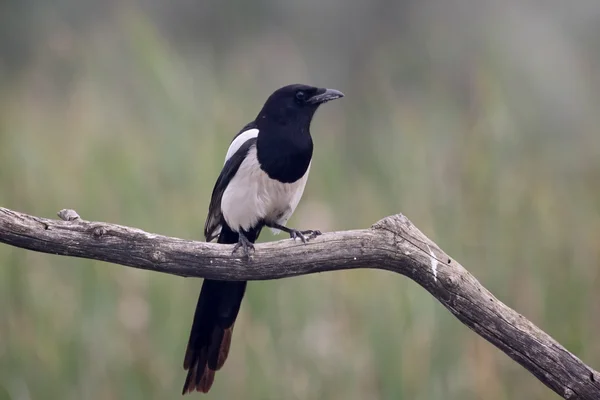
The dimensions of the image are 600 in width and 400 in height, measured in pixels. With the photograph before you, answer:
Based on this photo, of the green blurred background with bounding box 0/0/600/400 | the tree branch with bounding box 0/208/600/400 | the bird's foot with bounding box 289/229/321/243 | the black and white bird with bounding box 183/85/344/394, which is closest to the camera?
the tree branch with bounding box 0/208/600/400

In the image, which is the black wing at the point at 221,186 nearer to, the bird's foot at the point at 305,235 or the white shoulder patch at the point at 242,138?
the white shoulder patch at the point at 242,138

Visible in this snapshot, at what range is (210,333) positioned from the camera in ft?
7.52

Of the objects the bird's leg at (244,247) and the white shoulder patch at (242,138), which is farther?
the white shoulder patch at (242,138)

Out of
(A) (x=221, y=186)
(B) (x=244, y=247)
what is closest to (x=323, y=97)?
(A) (x=221, y=186)

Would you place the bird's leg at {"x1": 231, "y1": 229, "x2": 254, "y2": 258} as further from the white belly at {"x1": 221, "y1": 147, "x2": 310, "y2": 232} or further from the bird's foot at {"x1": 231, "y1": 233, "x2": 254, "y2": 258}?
the white belly at {"x1": 221, "y1": 147, "x2": 310, "y2": 232}

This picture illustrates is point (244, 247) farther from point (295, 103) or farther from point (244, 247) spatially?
point (295, 103)

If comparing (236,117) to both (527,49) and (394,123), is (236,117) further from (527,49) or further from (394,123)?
(527,49)

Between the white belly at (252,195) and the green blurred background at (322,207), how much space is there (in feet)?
1.67

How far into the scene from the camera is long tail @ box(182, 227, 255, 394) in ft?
7.47

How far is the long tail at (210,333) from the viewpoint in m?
2.28

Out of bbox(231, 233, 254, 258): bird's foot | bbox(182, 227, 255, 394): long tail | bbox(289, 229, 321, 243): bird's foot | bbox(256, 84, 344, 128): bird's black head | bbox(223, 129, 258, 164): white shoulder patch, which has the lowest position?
bbox(182, 227, 255, 394): long tail

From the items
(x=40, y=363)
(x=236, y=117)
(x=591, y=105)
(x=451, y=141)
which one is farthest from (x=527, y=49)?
(x=40, y=363)

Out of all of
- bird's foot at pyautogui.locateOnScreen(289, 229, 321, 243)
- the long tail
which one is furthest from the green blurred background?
bird's foot at pyautogui.locateOnScreen(289, 229, 321, 243)

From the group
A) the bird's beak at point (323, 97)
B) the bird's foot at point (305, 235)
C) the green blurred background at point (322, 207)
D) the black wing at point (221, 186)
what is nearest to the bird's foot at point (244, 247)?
the bird's foot at point (305, 235)
